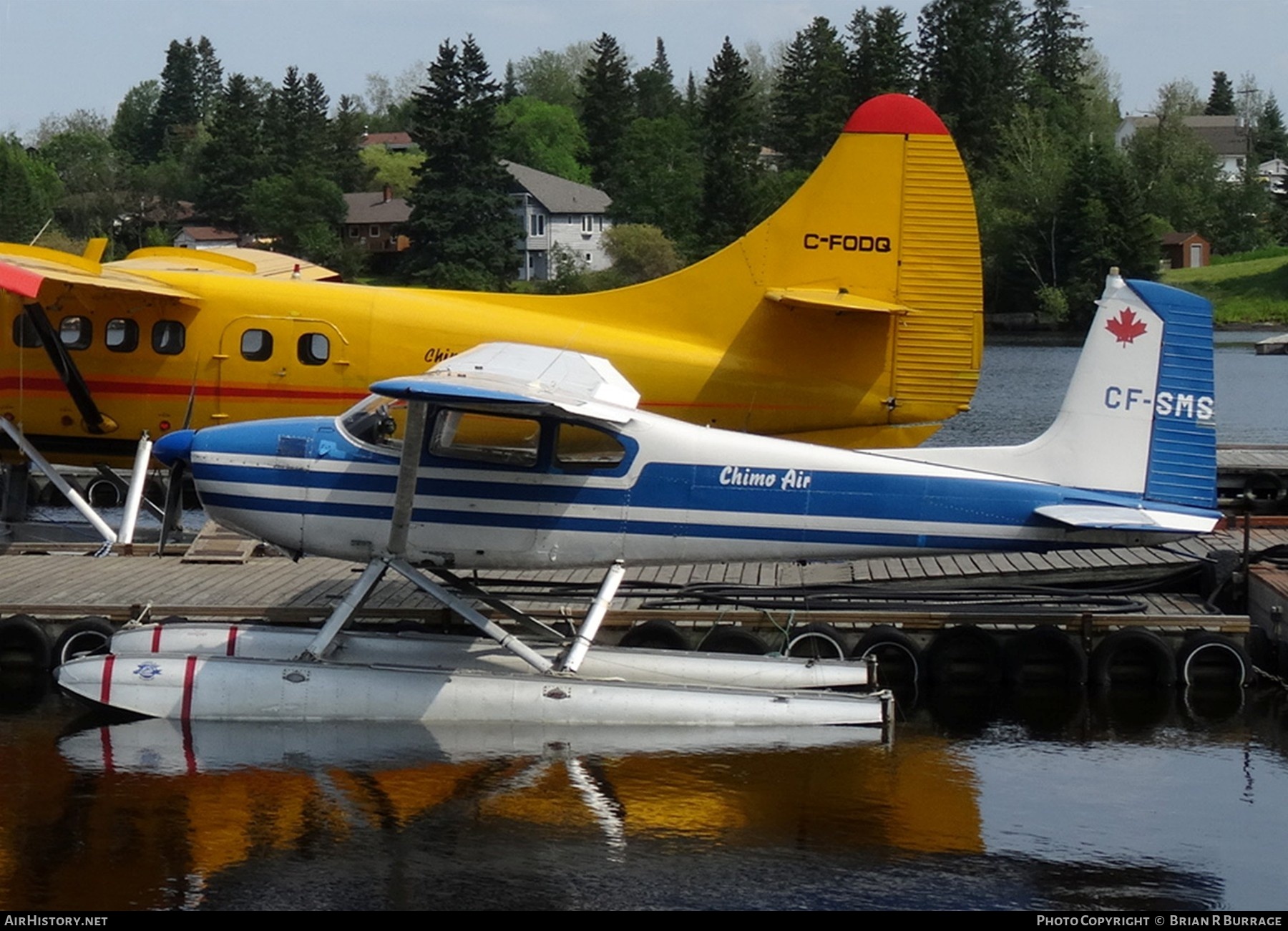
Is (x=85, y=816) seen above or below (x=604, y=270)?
below

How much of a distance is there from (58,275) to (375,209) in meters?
77.9

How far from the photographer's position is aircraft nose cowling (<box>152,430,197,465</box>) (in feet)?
35.7

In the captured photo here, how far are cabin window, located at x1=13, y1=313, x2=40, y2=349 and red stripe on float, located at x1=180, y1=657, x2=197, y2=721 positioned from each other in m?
5.15

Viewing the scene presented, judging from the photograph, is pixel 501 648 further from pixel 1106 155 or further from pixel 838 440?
pixel 1106 155

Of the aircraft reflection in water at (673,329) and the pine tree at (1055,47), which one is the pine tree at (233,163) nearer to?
the pine tree at (1055,47)

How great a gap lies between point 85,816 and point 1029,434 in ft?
77.6

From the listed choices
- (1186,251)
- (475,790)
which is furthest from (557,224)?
(475,790)

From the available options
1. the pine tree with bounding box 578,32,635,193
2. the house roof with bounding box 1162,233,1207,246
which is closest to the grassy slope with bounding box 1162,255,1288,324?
the house roof with bounding box 1162,233,1207,246

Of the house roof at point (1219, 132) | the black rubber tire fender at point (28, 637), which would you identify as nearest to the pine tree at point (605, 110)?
the house roof at point (1219, 132)

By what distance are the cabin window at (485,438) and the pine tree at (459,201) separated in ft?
183

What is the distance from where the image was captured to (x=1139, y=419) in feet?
35.9

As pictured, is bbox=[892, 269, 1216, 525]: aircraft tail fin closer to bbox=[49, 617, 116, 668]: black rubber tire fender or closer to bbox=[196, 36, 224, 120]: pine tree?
bbox=[49, 617, 116, 668]: black rubber tire fender

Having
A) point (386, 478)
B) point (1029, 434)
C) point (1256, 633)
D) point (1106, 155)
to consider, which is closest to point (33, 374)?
point (386, 478)
